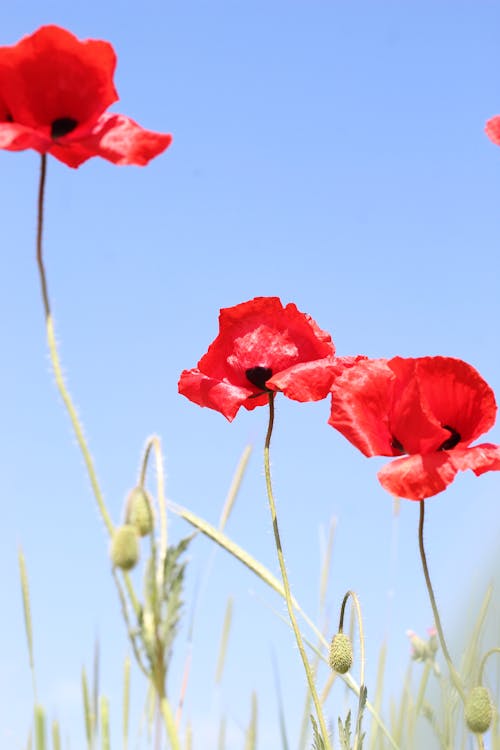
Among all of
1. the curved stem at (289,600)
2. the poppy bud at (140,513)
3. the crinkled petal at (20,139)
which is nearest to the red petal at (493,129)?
the curved stem at (289,600)

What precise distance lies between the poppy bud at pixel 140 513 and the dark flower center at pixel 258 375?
0.84 m

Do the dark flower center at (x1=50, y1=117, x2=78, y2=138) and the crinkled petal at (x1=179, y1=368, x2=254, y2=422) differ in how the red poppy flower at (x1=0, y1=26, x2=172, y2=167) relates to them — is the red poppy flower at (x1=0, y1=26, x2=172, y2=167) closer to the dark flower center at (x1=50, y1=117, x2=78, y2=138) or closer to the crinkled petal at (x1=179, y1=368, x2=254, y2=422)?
the dark flower center at (x1=50, y1=117, x2=78, y2=138)

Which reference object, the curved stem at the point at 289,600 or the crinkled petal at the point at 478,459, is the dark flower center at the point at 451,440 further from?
the curved stem at the point at 289,600

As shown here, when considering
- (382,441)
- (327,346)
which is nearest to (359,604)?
(382,441)

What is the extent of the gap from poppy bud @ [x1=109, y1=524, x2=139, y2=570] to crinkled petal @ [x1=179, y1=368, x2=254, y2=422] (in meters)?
0.89

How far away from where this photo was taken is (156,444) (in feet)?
4.75

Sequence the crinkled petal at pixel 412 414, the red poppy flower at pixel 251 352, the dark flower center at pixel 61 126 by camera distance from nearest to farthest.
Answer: the dark flower center at pixel 61 126 → the crinkled petal at pixel 412 414 → the red poppy flower at pixel 251 352

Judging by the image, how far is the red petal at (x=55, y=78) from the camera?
1.52 m

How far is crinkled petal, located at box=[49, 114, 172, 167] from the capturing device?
1484 mm

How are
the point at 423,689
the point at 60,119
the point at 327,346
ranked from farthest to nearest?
the point at 423,689 < the point at 327,346 < the point at 60,119

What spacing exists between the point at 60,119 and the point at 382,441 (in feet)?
2.65

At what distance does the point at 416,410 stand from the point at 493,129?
68 cm

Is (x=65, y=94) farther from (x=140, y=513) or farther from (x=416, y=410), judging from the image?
(x=416, y=410)

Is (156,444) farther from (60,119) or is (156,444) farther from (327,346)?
(327,346)
